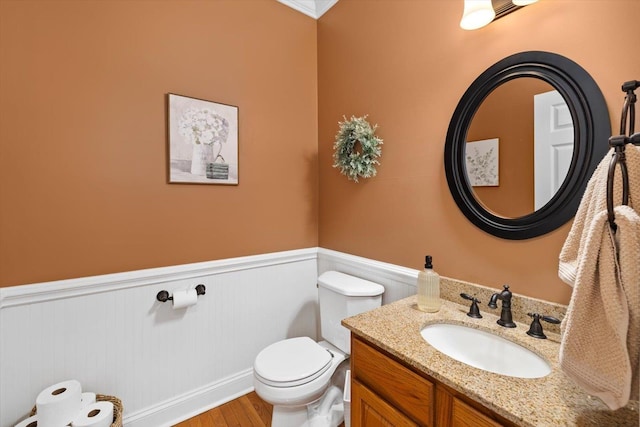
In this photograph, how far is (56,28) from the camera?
52.3 inches

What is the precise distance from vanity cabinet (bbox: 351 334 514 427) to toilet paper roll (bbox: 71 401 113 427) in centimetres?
111

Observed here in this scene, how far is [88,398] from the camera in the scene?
1.34 meters

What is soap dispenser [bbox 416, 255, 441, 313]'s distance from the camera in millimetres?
1261

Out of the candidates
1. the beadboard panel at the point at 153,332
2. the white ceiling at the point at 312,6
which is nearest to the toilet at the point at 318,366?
the beadboard panel at the point at 153,332

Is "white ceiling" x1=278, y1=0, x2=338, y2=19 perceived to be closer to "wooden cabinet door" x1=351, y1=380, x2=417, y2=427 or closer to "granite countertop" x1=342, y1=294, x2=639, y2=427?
"granite countertop" x1=342, y1=294, x2=639, y2=427

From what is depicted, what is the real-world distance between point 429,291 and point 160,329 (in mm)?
1518

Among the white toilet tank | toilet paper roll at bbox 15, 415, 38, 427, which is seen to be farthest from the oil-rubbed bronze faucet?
toilet paper roll at bbox 15, 415, 38, 427

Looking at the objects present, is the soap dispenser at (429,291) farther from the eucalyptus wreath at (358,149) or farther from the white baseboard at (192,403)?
the white baseboard at (192,403)

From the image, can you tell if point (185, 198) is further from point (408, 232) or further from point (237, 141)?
point (408, 232)

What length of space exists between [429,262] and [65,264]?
1777 mm

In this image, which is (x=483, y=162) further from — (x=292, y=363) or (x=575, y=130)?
(x=292, y=363)

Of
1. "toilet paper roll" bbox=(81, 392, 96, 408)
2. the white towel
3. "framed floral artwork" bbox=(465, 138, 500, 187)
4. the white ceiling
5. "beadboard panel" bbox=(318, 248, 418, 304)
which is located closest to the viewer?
the white towel

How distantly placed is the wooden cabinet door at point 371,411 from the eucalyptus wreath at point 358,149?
3.80ft

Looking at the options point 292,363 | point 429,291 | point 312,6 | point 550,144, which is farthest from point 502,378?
point 312,6
